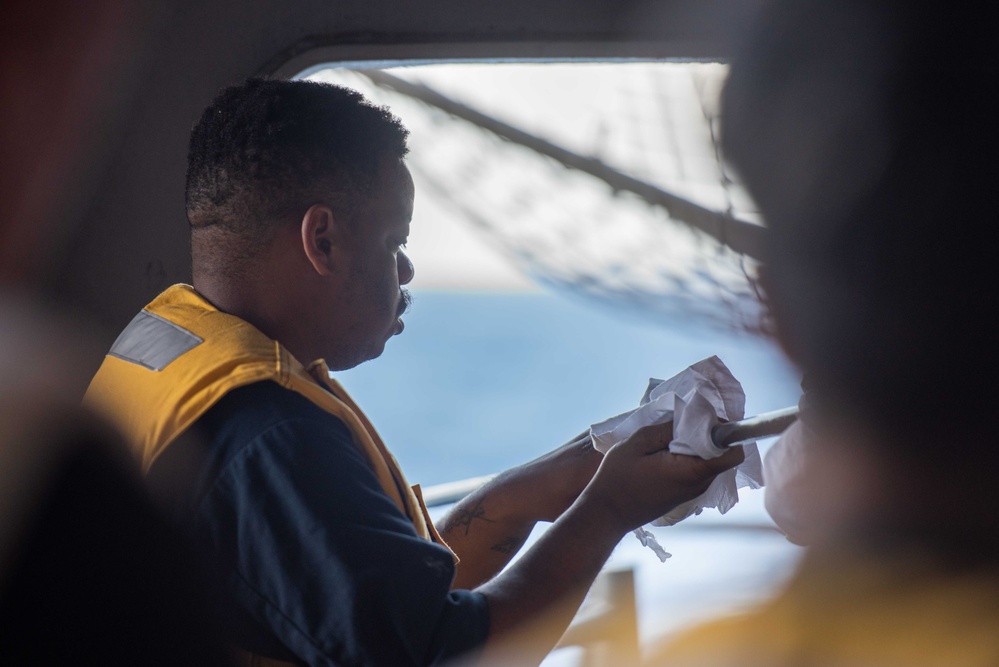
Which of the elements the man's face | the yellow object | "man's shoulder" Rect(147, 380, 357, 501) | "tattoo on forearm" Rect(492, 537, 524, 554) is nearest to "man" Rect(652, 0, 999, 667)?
the yellow object

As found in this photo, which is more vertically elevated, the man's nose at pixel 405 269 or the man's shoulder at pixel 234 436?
the man's nose at pixel 405 269

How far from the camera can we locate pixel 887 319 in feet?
2.14

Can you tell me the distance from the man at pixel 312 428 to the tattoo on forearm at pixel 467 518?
0.15 m

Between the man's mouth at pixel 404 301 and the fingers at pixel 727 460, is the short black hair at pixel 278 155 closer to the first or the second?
the man's mouth at pixel 404 301

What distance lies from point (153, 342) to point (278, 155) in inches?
10.5

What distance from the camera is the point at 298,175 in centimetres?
108

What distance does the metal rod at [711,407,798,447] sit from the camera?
2.56 feet

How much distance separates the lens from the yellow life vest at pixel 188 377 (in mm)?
866

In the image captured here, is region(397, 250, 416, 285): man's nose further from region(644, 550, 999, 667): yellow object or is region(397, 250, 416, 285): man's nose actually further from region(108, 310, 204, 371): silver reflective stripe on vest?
region(644, 550, 999, 667): yellow object

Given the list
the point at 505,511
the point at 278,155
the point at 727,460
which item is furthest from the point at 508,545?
the point at 278,155

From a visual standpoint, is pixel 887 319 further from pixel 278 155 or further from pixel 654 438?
pixel 278 155

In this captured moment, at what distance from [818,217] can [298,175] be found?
2.05ft

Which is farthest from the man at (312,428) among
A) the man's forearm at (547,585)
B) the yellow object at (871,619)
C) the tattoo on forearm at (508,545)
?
the yellow object at (871,619)

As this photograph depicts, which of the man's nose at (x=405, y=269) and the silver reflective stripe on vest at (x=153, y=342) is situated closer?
the silver reflective stripe on vest at (x=153, y=342)
